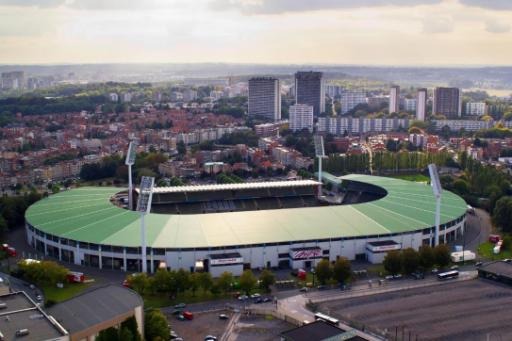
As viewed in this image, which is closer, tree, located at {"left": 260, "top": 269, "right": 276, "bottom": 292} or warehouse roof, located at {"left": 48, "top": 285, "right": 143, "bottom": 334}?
warehouse roof, located at {"left": 48, "top": 285, "right": 143, "bottom": 334}

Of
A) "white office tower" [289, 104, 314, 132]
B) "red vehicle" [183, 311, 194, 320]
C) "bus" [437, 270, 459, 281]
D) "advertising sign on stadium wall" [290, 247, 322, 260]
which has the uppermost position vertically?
"white office tower" [289, 104, 314, 132]

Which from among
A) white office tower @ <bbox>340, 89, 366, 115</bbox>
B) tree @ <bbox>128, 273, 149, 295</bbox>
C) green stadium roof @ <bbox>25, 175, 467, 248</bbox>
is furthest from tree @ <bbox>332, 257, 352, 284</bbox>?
white office tower @ <bbox>340, 89, 366, 115</bbox>

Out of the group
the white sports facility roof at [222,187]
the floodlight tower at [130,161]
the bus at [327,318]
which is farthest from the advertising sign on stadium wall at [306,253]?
the floodlight tower at [130,161]

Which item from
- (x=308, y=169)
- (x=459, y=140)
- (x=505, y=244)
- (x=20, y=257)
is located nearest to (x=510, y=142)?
(x=459, y=140)

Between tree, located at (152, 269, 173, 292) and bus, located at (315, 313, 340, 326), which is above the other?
tree, located at (152, 269, 173, 292)

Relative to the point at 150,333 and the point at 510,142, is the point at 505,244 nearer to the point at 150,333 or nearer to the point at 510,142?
the point at 150,333

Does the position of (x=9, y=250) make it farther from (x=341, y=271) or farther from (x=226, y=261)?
(x=341, y=271)

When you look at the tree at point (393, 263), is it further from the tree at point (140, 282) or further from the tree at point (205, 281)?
the tree at point (140, 282)

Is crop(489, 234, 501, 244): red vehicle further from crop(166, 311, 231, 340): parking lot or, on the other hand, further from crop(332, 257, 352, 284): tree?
crop(166, 311, 231, 340): parking lot
